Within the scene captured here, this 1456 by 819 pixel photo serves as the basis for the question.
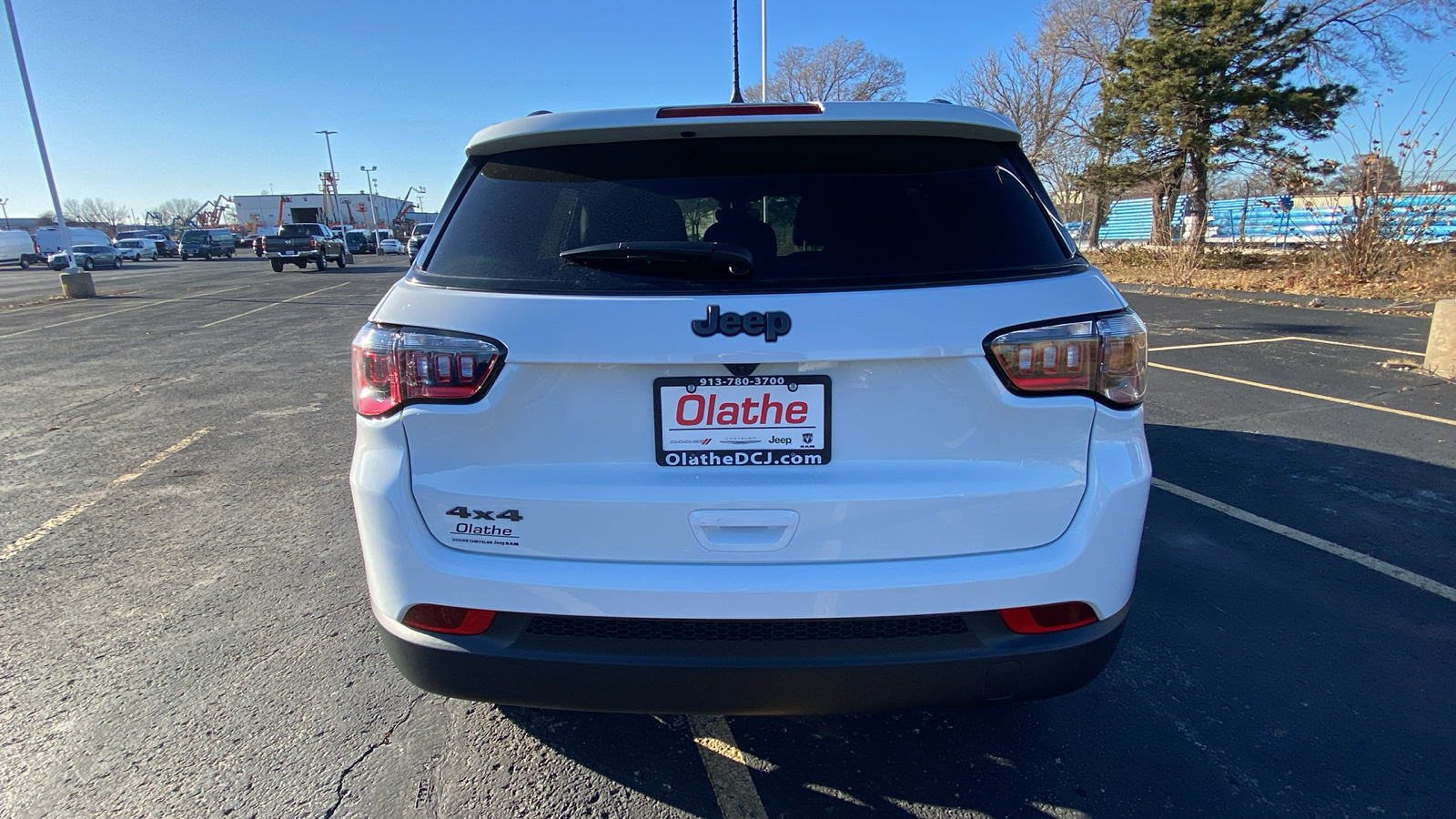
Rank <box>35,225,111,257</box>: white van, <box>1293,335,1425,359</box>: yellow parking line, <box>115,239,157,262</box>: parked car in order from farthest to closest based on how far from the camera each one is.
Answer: <box>115,239,157,262</box>: parked car → <box>35,225,111,257</box>: white van → <box>1293,335,1425,359</box>: yellow parking line

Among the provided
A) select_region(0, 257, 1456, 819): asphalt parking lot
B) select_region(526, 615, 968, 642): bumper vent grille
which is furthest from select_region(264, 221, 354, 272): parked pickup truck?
select_region(526, 615, 968, 642): bumper vent grille

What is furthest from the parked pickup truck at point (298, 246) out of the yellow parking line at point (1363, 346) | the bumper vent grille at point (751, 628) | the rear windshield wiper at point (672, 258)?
the bumper vent grille at point (751, 628)

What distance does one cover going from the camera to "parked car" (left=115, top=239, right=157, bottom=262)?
52.7m

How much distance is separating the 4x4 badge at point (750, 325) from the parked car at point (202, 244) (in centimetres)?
6237

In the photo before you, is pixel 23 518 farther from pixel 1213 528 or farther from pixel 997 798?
pixel 1213 528

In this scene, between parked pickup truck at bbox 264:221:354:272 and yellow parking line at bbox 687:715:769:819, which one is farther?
parked pickup truck at bbox 264:221:354:272

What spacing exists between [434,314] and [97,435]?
6.12m

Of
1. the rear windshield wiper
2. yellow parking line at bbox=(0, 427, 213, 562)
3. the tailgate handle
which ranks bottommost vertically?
yellow parking line at bbox=(0, 427, 213, 562)

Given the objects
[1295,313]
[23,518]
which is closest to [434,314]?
[23,518]

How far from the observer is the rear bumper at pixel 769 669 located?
169 cm

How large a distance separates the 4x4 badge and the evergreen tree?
22.7 meters

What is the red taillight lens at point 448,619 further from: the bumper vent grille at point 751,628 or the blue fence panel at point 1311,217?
the blue fence panel at point 1311,217

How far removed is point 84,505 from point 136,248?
210 feet

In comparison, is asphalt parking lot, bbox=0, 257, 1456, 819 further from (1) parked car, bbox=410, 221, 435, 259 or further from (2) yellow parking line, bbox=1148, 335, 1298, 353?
(2) yellow parking line, bbox=1148, 335, 1298, 353
